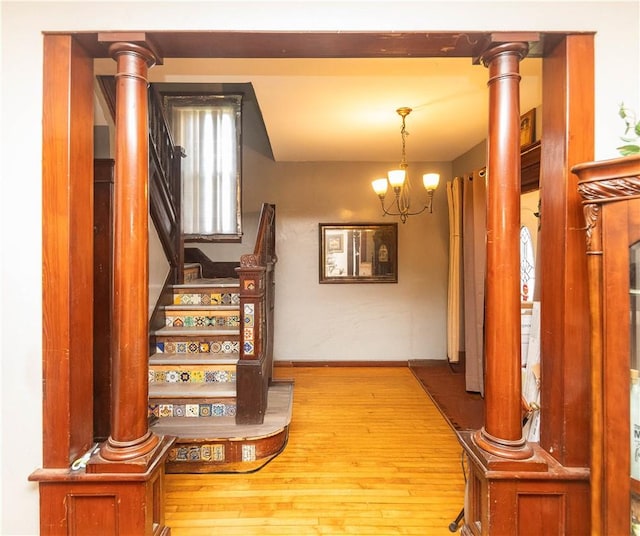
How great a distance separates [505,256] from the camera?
63.3 inches

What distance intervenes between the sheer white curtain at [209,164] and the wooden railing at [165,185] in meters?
0.52

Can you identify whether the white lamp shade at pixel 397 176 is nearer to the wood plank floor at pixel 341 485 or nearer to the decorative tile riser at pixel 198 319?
the decorative tile riser at pixel 198 319

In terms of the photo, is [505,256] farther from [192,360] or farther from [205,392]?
[192,360]

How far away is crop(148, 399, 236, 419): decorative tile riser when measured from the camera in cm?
291

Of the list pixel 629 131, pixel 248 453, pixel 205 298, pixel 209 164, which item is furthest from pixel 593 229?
pixel 209 164

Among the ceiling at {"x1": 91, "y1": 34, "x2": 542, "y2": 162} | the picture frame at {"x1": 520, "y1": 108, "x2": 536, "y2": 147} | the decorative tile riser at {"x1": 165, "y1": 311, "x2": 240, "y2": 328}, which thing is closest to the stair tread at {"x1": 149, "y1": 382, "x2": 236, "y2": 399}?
the decorative tile riser at {"x1": 165, "y1": 311, "x2": 240, "y2": 328}

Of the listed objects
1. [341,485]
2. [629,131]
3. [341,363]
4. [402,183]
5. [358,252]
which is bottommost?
[341,485]

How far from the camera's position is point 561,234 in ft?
5.32

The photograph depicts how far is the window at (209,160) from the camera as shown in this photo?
4836 millimetres

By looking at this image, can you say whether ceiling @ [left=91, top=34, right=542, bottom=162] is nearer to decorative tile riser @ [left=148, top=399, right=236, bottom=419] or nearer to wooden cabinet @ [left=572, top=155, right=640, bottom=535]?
wooden cabinet @ [left=572, top=155, right=640, bottom=535]

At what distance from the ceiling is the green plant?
2.25ft

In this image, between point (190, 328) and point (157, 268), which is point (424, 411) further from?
point (157, 268)

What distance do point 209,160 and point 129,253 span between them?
352 cm

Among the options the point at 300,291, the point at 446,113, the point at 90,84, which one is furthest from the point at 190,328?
the point at 446,113
